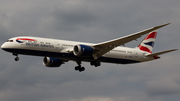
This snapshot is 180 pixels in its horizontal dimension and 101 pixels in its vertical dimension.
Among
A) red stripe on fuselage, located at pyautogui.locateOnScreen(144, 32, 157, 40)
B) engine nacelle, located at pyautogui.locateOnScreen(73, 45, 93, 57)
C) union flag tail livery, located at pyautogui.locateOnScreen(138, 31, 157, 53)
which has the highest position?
red stripe on fuselage, located at pyautogui.locateOnScreen(144, 32, 157, 40)

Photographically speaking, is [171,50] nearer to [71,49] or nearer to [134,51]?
[134,51]

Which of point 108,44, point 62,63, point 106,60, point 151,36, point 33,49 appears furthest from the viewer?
point 151,36

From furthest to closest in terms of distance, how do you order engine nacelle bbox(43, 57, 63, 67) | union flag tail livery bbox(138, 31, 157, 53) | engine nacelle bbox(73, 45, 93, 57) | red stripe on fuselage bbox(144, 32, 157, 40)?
red stripe on fuselage bbox(144, 32, 157, 40), union flag tail livery bbox(138, 31, 157, 53), engine nacelle bbox(43, 57, 63, 67), engine nacelle bbox(73, 45, 93, 57)

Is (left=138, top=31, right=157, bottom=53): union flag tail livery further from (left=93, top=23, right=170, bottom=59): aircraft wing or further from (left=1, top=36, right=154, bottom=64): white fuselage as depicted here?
(left=93, top=23, right=170, bottom=59): aircraft wing

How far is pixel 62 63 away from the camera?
5791cm

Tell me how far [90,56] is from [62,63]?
8398mm

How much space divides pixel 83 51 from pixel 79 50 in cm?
72

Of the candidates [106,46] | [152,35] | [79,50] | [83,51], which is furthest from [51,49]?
[152,35]

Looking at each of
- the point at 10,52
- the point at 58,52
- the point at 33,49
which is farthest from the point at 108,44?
the point at 10,52

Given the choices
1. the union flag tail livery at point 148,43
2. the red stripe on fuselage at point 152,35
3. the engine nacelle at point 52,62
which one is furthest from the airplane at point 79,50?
the red stripe on fuselage at point 152,35

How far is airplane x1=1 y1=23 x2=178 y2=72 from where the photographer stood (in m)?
46.9

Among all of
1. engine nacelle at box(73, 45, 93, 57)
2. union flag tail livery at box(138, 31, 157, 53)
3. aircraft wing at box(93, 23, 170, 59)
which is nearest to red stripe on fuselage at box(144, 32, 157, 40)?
union flag tail livery at box(138, 31, 157, 53)

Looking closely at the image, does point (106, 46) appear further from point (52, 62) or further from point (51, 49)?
point (52, 62)

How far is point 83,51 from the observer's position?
160 ft
